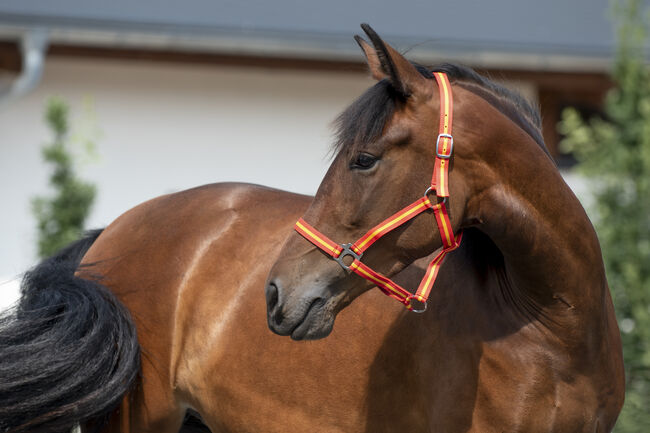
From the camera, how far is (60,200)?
22.7 feet

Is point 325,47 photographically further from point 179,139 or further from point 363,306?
point 363,306

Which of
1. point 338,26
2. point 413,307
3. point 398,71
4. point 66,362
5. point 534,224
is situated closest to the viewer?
point 398,71

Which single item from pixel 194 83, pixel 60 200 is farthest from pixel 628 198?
pixel 60 200

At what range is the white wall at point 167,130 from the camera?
23.6 ft

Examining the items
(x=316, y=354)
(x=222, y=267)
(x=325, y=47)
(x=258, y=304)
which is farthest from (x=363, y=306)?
(x=325, y=47)

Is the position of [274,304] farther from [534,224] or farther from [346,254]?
[534,224]

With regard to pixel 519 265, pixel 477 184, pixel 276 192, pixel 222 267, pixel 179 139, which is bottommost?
pixel 179 139

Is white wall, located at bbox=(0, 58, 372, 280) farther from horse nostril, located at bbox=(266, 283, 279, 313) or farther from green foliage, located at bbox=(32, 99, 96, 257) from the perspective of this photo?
horse nostril, located at bbox=(266, 283, 279, 313)

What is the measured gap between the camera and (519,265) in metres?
2.49

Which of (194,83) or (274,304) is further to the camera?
(194,83)

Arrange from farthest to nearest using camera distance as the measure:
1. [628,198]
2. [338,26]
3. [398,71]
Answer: [338,26] → [628,198] → [398,71]

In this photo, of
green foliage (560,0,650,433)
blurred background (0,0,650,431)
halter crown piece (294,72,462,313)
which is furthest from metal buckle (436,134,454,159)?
blurred background (0,0,650,431)

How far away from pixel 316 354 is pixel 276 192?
34.4 inches

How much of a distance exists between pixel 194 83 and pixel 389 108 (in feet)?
18.0
